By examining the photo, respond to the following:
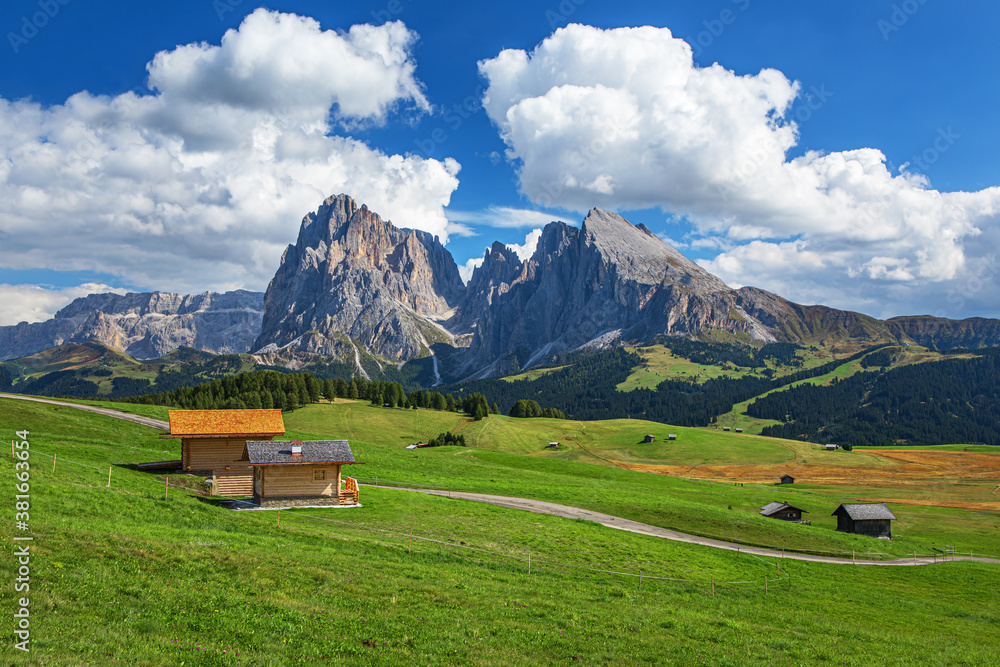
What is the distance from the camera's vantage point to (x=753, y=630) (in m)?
25.2

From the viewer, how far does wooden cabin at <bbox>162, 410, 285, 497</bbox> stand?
5397 cm

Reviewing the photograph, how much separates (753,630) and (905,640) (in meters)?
8.70

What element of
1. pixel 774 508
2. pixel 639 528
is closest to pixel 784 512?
pixel 774 508

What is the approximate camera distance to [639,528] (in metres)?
55.5

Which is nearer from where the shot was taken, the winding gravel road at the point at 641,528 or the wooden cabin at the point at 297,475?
the wooden cabin at the point at 297,475

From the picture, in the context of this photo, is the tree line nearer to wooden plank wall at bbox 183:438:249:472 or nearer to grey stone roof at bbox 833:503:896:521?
wooden plank wall at bbox 183:438:249:472

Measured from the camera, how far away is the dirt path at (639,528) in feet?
173

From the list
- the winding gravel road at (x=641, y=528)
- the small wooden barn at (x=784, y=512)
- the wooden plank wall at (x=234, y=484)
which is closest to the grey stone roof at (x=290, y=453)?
the wooden plank wall at (x=234, y=484)

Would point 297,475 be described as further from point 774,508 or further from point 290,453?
point 774,508

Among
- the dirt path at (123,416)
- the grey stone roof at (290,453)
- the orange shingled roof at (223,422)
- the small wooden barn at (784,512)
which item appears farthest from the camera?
the dirt path at (123,416)

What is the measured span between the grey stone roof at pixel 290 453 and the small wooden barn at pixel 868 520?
6565 cm

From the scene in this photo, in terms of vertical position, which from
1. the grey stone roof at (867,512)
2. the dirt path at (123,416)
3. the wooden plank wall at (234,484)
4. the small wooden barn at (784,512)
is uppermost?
the dirt path at (123,416)

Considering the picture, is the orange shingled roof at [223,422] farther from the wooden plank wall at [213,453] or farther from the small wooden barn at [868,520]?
the small wooden barn at [868,520]

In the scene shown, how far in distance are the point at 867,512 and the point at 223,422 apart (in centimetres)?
8101
